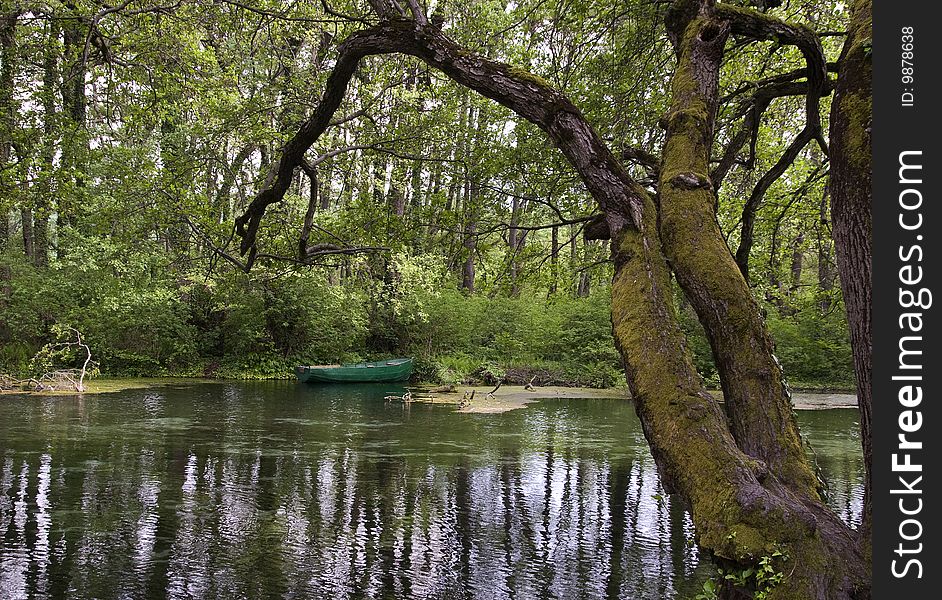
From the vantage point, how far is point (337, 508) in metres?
8.36

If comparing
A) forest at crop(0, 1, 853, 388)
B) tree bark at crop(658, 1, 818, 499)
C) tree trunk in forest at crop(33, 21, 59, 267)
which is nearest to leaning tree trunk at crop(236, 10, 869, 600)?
tree bark at crop(658, 1, 818, 499)

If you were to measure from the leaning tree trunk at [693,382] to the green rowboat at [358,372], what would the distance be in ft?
65.5

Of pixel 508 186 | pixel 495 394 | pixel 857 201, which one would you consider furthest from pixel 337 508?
pixel 495 394

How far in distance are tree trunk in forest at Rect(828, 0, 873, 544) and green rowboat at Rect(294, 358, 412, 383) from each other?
70.3ft

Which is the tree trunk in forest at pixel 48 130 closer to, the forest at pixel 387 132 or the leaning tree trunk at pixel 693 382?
the forest at pixel 387 132

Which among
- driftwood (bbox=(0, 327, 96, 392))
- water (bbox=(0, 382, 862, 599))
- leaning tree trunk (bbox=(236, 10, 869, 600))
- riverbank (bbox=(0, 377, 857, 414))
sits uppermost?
leaning tree trunk (bbox=(236, 10, 869, 600))

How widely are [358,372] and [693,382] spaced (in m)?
21.4

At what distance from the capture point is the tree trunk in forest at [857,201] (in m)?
2.55

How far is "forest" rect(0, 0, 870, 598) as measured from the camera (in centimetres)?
303

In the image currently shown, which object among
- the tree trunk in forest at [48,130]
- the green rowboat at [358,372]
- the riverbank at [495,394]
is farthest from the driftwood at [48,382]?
the tree trunk in forest at [48,130]

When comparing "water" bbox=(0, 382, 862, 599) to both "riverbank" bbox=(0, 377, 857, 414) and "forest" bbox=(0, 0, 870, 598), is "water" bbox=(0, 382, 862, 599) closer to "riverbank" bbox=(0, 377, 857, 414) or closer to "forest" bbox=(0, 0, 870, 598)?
"forest" bbox=(0, 0, 870, 598)

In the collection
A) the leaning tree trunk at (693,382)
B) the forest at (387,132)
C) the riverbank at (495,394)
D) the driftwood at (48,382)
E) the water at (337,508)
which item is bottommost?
the water at (337,508)

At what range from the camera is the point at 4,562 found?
620 cm

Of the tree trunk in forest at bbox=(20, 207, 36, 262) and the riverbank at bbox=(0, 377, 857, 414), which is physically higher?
the tree trunk in forest at bbox=(20, 207, 36, 262)
